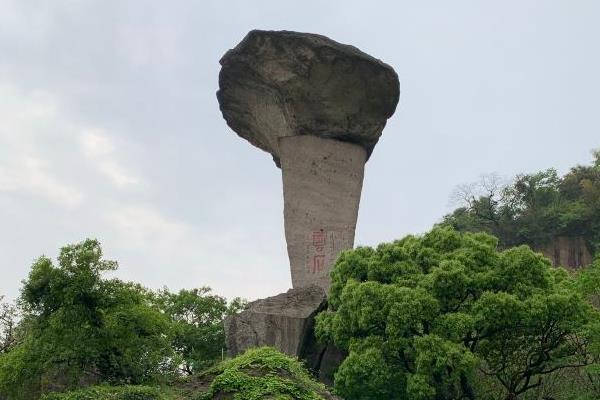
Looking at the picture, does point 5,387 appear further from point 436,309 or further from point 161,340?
point 436,309

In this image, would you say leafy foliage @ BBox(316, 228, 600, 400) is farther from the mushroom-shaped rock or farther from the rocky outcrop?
the mushroom-shaped rock

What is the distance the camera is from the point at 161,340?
9.77 meters

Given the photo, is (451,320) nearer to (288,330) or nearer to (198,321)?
(288,330)

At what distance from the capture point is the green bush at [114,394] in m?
8.53

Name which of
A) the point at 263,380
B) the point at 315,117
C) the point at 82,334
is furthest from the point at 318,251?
the point at 263,380

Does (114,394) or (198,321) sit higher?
(198,321)

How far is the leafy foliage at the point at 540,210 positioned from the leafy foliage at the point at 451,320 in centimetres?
1865

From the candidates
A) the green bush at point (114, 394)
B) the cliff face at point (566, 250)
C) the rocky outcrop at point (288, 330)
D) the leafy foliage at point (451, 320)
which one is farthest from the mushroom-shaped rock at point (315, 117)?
the cliff face at point (566, 250)

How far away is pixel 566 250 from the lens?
3131 centimetres

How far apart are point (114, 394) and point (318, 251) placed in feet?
28.2

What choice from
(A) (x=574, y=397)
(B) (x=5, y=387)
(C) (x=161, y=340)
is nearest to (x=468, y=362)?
(A) (x=574, y=397)

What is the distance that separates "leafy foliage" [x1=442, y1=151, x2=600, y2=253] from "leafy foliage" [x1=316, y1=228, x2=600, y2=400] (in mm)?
18646

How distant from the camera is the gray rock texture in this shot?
14.2 m

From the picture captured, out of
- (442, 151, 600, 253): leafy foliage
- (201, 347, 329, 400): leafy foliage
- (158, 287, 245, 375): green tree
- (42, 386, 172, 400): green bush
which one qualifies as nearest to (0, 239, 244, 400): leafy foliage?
(42, 386, 172, 400): green bush
